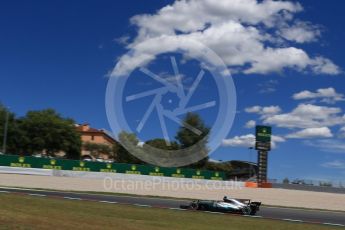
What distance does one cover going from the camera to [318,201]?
4831cm

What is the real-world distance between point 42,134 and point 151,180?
55.6 metres

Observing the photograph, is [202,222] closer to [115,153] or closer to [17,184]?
[17,184]

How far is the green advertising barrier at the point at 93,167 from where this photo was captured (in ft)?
173

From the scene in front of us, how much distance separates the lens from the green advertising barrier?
173 ft

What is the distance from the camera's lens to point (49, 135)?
349 feet

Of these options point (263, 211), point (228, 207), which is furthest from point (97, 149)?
point (228, 207)

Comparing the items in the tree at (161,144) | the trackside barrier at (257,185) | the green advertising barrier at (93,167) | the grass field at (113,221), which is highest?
the tree at (161,144)

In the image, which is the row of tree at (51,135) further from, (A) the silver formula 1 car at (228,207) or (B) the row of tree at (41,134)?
(A) the silver formula 1 car at (228,207)

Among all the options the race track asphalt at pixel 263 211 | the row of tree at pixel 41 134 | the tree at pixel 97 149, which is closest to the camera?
the race track asphalt at pixel 263 211

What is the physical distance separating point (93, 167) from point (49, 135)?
2001 inches

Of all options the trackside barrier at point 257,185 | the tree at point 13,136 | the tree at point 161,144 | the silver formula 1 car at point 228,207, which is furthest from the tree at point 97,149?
the silver formula 1 car at point 228,207

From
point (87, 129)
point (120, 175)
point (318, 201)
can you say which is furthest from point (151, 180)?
point (87, 129)

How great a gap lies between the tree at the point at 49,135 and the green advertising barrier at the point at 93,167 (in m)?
47.4

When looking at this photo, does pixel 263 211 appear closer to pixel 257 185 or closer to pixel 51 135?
pixel 257 185
